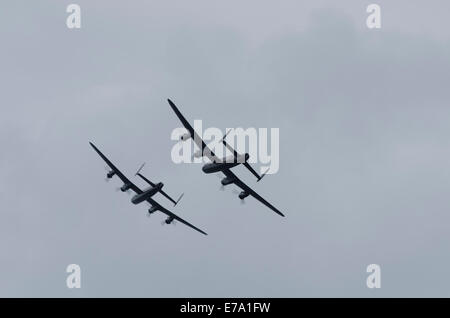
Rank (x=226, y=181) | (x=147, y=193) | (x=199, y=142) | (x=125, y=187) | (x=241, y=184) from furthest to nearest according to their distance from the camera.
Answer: (x=125, y=187) → (x=241, y=184) → (x=226, y=181) → (x=147, y=193) → (x=199, y=142)

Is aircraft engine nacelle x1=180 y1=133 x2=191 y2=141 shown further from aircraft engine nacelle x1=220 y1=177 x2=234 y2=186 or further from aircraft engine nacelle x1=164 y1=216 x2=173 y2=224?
aircraft engine nacelle x1=164 y1=216 x2=173 y2=224

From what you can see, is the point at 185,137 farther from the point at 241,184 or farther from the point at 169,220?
the point at 169,220

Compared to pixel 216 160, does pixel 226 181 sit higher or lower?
lower

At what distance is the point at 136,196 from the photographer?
159375 millimetres

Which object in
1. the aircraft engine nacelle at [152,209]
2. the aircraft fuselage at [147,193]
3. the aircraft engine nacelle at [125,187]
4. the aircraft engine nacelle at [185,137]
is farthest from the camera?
the aircraft engine nacelle at [152,209]

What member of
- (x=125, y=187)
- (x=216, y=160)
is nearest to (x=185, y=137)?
(x=216, y=160)

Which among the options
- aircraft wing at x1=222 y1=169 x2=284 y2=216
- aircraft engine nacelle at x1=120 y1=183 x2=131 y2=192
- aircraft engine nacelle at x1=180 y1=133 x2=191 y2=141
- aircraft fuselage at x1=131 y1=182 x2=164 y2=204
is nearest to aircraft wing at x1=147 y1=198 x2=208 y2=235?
aircraft engine nacelle at x1=120 y1=183 x2=131 y2=192

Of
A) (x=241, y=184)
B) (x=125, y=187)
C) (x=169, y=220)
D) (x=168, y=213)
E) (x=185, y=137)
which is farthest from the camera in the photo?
(x=168, y=213)

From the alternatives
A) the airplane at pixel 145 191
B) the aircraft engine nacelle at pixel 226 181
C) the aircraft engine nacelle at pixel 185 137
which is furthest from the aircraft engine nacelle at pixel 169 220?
the aircraft engine nacelle at pixel 185 137

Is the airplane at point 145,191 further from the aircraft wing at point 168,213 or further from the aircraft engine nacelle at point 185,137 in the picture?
the aircraft engine nacelle at point 185,137
